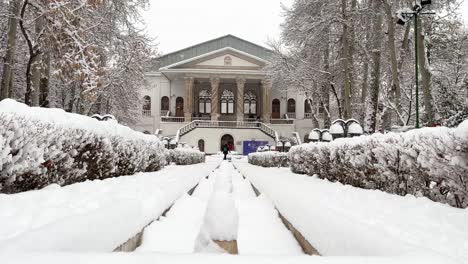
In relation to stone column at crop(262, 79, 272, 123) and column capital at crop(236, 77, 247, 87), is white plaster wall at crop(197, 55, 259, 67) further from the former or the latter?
stone column at crop(262, 79, 272, 123)

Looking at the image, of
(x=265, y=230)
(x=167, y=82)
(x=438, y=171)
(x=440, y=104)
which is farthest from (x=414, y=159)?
(x=167, y=82)

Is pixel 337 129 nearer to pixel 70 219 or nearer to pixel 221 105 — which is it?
pixel 70 219

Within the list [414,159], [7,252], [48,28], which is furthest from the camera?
[48,28]

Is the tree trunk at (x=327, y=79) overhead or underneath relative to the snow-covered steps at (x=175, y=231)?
overhead

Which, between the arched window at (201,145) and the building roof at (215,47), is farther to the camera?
the building roof at (215,47)

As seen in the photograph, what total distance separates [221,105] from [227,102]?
794 mm

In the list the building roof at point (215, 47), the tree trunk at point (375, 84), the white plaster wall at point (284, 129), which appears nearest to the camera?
the tree trunk at point (375, 84)

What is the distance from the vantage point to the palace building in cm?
4228

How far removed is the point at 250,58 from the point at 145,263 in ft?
140

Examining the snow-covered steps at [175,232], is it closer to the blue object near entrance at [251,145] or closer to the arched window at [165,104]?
the blue object near entrance at [251,145]

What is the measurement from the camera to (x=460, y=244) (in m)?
2.46

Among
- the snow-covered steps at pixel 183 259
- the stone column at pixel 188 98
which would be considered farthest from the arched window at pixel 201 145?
the snow-covered steps at pixel 183 259

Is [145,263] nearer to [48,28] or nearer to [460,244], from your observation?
[460,244]

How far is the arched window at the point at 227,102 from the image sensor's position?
48.0m
